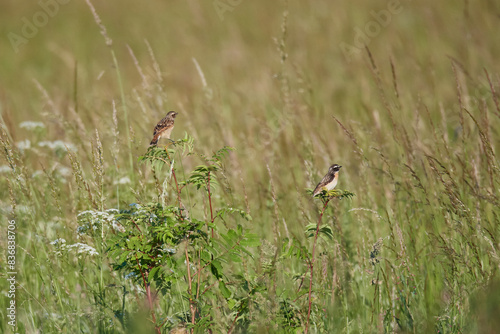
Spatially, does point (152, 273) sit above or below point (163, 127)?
below

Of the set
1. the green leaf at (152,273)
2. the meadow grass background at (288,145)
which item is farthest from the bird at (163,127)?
the green leaf at (152,273)

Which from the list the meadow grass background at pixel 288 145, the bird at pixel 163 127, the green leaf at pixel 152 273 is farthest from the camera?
the bird at pixel 163 127

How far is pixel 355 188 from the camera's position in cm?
459

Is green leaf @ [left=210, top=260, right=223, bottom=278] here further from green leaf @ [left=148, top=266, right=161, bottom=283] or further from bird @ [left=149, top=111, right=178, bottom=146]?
bird @ [left=149, top=111, right=178, bottom=146]

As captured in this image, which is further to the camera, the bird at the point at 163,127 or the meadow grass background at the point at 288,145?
the bird at the point at 163,127

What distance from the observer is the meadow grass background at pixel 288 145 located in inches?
116

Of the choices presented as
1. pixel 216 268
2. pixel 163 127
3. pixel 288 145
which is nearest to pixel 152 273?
pixel 216 268

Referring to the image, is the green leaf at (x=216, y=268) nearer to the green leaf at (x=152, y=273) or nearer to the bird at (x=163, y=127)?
the green leaf at (x=152, y=273)

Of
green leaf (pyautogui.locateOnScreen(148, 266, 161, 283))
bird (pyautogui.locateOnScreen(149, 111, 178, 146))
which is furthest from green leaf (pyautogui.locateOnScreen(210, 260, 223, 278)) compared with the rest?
bird (pyautogui.locateOnScreen(149, 111, 178, 146))

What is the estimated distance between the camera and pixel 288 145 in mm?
5711

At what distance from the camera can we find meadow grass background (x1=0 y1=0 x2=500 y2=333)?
2.95m

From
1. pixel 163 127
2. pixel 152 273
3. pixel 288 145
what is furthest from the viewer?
pixel 288 145

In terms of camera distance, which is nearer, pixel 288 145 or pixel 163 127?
pixel 163 127

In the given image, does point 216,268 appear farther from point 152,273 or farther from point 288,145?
point 288,145
